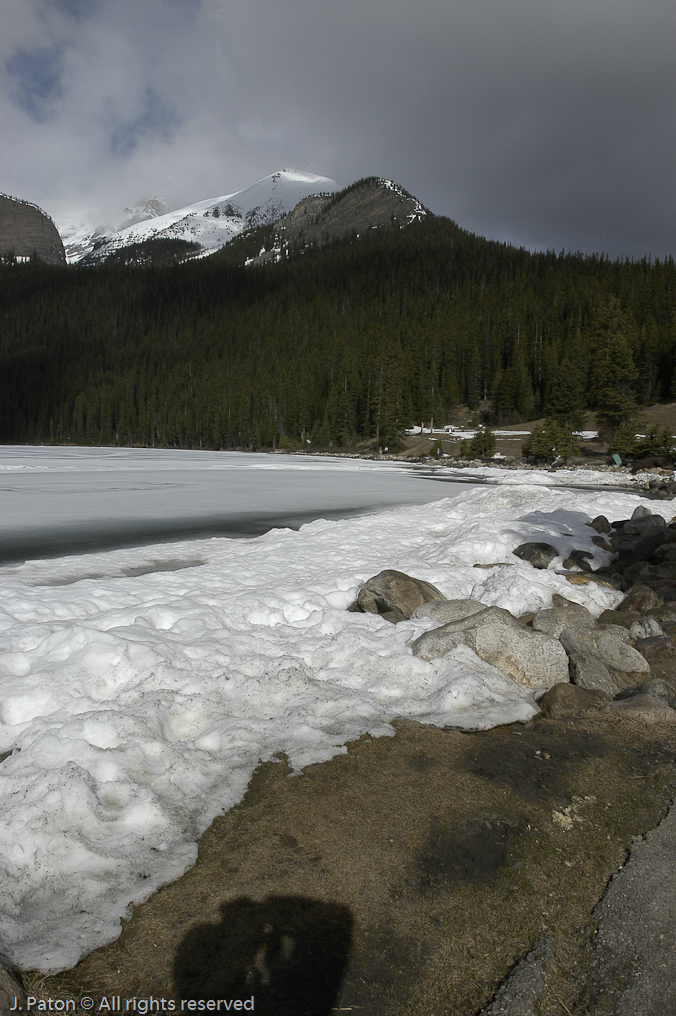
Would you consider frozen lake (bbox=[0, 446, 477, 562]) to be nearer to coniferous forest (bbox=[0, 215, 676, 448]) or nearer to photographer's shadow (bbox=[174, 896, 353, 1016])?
photographer's shadow (bbox=[174, 896, 353, 1016])

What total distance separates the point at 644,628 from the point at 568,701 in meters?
2.29

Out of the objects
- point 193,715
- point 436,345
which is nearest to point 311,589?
point 193,715

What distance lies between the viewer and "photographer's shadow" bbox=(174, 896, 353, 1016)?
2.21 metres

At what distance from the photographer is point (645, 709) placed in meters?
4.59

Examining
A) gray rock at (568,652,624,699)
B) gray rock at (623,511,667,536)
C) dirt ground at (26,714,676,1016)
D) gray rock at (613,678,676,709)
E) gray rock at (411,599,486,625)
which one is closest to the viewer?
dirt ground at (26,714,676,1016)

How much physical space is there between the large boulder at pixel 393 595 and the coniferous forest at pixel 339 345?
5029 centimetres

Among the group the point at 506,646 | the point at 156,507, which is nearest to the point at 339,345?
the point at 156,507

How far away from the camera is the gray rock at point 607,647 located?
558cm

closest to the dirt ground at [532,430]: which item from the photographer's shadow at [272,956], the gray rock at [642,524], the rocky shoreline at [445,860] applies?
the gray rock at [642,524]

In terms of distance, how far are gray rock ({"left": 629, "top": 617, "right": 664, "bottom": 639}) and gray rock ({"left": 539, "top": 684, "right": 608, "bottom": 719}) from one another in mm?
1730

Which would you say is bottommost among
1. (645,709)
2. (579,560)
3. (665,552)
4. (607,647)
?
(645,709)

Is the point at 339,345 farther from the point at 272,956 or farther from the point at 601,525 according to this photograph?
the point at 272,956

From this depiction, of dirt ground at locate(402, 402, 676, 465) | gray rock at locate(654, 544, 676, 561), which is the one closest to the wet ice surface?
gray rock at locate(654, 544, 676, 561)

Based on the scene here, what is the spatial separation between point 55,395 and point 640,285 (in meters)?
145
